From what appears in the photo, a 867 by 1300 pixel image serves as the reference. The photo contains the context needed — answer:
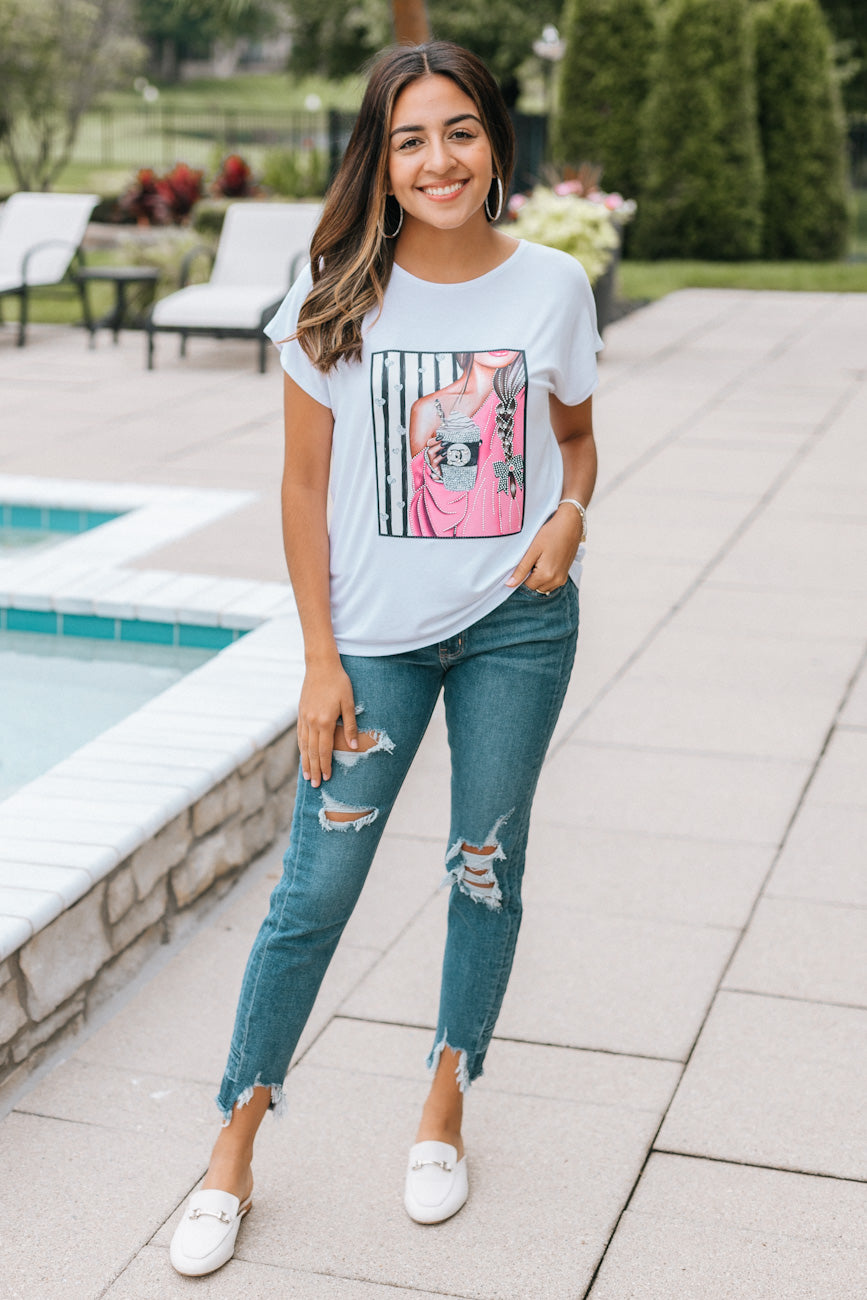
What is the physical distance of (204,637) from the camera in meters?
5.05

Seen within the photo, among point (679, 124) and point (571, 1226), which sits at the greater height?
point (679, 124)

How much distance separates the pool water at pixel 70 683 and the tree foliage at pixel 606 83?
14.9 metres

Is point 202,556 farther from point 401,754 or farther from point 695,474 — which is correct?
point 401,754

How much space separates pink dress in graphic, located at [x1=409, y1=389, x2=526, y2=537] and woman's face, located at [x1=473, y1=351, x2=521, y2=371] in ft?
0.15

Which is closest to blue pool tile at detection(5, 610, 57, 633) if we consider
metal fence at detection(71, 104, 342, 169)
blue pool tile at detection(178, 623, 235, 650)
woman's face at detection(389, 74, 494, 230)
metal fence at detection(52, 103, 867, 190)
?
blue pool tile at detection(178, 623, 235, 650)

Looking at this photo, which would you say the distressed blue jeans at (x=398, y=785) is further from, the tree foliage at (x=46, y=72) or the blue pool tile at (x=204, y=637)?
the tree foliage at (x=46, y=72)

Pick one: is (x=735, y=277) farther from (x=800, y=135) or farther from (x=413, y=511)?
(x=413, y=511)

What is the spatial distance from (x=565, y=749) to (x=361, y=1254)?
2285 millimetres

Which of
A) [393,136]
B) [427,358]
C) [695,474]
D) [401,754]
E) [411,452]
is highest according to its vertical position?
[393,136]

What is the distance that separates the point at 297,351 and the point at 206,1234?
52.3 inches

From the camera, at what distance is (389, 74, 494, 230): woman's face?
208 cm

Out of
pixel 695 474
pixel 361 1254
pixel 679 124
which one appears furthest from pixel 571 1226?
pixel 679 124

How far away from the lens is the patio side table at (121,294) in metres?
11.6

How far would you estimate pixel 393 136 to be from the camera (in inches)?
82.8
